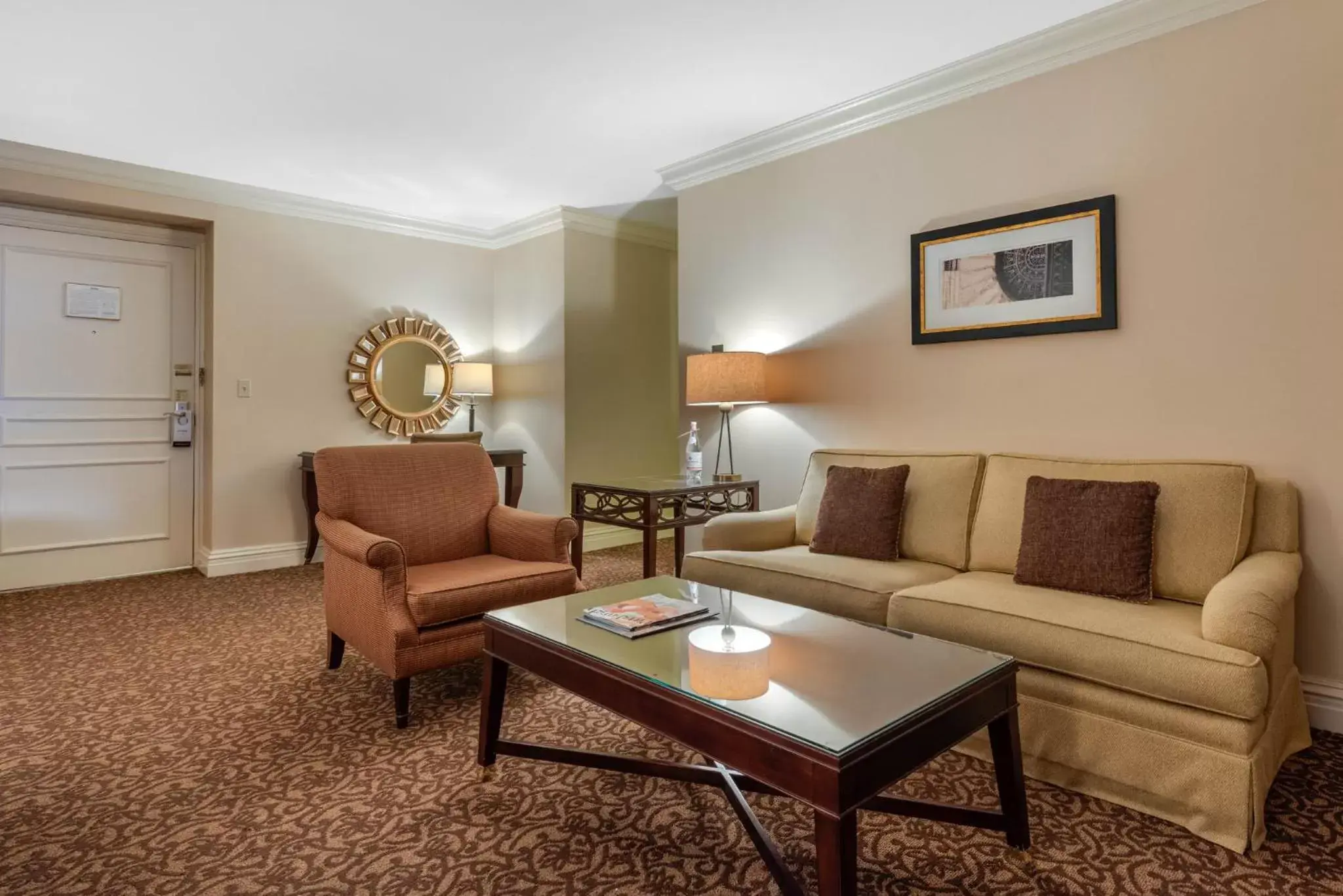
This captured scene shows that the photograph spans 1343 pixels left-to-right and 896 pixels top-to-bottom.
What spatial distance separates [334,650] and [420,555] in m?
0.49

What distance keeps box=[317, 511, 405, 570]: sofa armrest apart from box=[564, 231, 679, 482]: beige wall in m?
2.58

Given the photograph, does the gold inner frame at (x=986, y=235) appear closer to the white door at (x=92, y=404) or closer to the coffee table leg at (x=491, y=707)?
the coffee table leg at (x=491, y=707)

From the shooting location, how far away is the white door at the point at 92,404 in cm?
405

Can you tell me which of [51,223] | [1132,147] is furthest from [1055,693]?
[51,223]

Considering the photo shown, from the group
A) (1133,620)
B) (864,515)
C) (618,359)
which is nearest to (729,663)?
(1133,620)

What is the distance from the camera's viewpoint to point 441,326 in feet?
17.6

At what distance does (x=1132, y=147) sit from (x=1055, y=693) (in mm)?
1984

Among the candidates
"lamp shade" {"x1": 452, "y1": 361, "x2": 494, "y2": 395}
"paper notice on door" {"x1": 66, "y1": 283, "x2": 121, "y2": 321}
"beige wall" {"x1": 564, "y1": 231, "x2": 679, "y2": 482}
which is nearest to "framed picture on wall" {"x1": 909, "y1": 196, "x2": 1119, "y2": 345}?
"beige wall" {"x1": 564, "y1": 231, "x2": 679, "y2": 482}

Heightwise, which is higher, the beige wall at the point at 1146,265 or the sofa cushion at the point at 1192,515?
the beige wall at the point at 1146,265

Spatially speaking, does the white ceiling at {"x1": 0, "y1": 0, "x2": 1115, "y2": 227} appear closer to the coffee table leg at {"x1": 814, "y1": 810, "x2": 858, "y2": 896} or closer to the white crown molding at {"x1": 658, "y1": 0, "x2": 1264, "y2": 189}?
the white crown molding at {"x1": 658, "y1": 0, "x2": 1264, "y2": 189}

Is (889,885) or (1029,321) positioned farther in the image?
(1029,321)

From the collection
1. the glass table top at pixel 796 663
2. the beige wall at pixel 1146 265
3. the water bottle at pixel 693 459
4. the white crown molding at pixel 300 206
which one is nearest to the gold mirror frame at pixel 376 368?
the white crown molding at pixel 300 206

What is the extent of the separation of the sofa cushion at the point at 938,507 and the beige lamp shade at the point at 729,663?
1.21m

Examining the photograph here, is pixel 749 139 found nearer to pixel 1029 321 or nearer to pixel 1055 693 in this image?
pixel 1029 321
